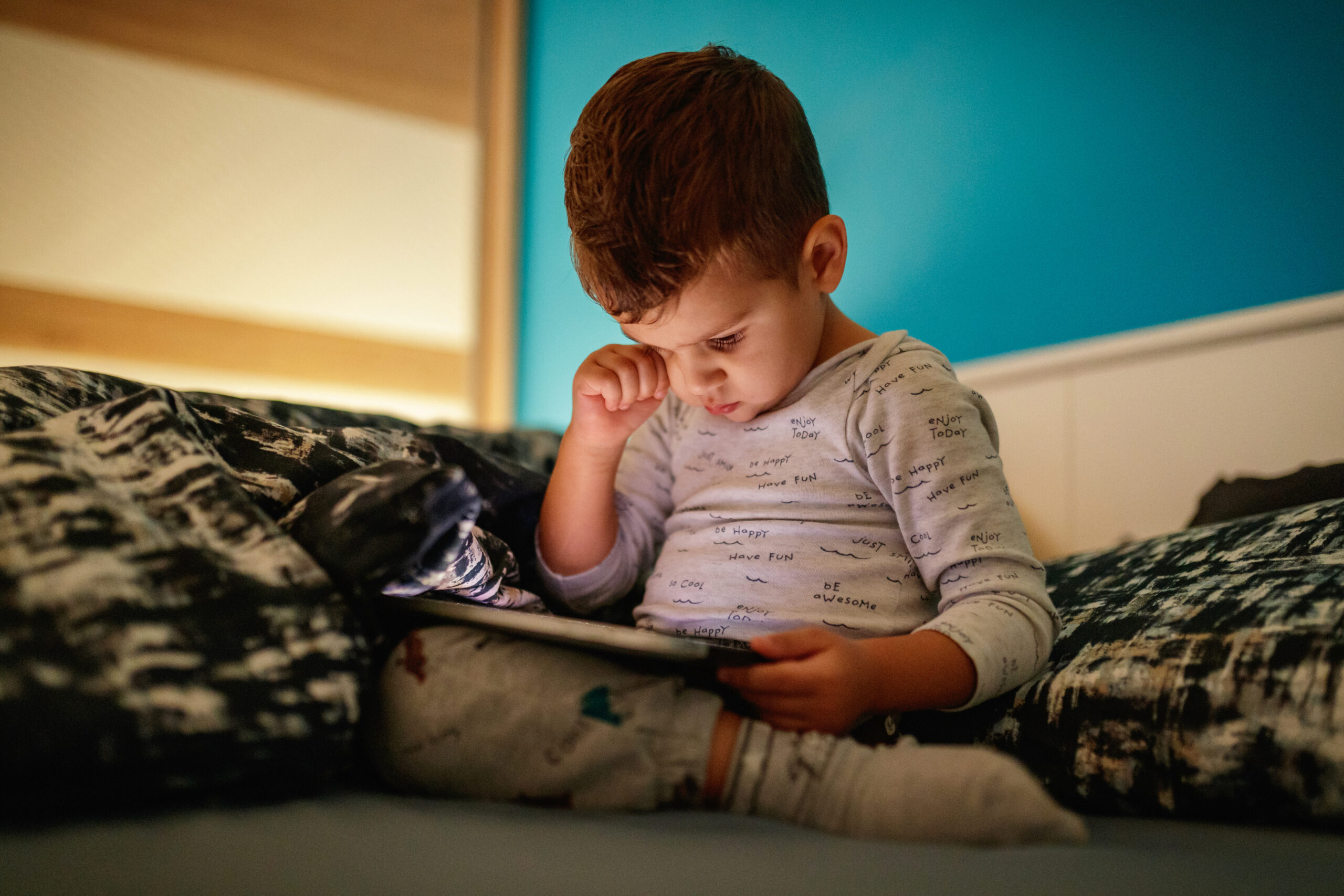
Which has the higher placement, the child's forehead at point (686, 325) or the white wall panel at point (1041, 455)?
the child's forehead at point (686, 325)

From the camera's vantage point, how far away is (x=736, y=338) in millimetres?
716

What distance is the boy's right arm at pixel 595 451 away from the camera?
0.78 meters

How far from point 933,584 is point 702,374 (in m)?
0.26

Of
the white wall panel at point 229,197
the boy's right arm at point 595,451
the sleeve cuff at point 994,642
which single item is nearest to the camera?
the sleeve cuff at point 994,642

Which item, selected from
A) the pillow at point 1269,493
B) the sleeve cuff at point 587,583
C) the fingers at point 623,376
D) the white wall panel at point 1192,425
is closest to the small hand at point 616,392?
the fingers at point 623,376

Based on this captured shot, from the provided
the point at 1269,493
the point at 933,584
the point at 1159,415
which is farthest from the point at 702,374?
the point at 1159,415

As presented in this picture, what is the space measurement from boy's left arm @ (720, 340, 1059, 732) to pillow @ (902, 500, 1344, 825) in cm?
4

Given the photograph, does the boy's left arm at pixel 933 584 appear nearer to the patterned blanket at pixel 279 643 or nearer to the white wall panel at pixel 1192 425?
the patterned blanket at pixel 279 643

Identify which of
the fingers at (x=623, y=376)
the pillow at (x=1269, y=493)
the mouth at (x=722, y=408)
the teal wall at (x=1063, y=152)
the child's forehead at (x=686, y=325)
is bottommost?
the pillow at (x=1269, y=493)

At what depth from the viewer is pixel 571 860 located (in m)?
0.37

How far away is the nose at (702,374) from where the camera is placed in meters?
0.73

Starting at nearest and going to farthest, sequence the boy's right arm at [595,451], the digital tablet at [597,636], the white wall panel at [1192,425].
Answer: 1. the digital tablet at [597,636]
2. the boy's right arm at [595,451]
3. the white wall panel at [1192,425]

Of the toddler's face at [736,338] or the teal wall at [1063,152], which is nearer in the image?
the toddler's face at [736,338]

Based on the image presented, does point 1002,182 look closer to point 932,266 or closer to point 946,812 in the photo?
point 932,266
